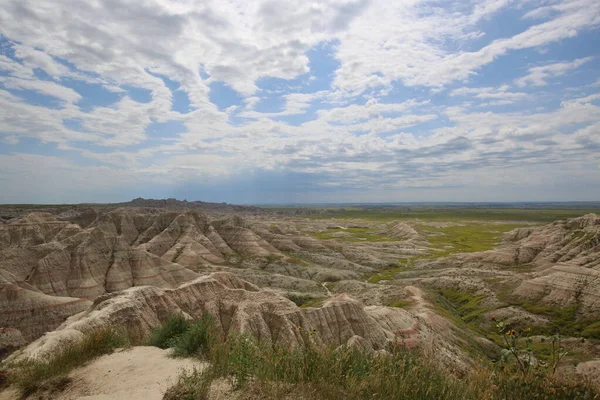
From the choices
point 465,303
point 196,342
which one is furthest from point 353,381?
point 465,303

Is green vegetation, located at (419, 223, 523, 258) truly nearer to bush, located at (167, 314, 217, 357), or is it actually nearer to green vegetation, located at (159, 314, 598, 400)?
bush, located at (167, 314, 217, 357)

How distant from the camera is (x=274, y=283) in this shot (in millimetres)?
68500

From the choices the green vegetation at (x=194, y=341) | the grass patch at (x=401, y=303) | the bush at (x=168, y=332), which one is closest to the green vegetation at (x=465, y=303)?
the grass patch at (x=401, y=303)

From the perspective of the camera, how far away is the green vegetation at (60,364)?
A: 347 inches

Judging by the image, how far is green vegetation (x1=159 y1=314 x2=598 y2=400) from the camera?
6.57 m

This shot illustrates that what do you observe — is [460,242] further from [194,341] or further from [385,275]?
[194,341]

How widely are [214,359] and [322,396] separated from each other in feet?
9.96

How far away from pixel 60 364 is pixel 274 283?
60.0 metres

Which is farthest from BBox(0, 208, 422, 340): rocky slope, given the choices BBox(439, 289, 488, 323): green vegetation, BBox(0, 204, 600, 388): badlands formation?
BBox(439, 289, 488, 323): green vegetation

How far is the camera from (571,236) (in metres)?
79.4

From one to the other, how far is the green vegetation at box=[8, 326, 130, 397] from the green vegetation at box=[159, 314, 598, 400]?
4098 mm

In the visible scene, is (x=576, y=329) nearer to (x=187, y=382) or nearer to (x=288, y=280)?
(x=288, y=280)

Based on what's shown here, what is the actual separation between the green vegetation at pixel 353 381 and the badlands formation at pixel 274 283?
260 centimetres

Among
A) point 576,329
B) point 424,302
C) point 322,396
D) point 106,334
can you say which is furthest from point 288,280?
point 322,396
